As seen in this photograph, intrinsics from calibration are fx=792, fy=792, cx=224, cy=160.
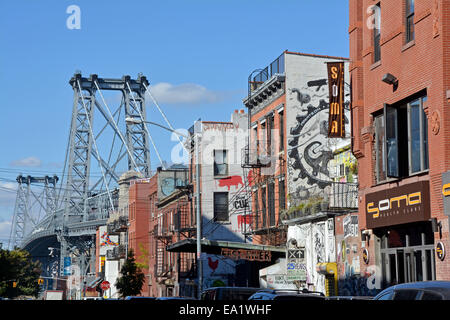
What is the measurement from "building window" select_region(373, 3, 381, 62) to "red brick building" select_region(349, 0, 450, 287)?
1.4 inches

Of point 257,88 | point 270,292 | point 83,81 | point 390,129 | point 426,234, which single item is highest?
point 83,81

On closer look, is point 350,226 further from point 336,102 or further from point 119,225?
point 119,225

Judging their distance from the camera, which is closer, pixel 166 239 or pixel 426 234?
pixel 426 234

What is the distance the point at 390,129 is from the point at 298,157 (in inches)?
715

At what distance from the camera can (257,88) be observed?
49500 mm

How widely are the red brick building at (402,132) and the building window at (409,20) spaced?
33mm

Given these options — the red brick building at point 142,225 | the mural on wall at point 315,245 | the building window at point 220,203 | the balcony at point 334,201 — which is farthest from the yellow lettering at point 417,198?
the red brick building at point 142,225

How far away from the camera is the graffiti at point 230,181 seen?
57.8 meters

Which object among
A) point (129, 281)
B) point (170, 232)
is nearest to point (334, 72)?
point (170, 232)

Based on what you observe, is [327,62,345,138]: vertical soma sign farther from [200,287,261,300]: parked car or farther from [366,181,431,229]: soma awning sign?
[200,287,261,300]: parked car

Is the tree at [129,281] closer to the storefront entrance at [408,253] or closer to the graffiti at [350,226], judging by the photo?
the graffiti at [350,226]

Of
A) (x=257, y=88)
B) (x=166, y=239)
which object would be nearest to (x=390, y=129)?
(x=257, y=88)
